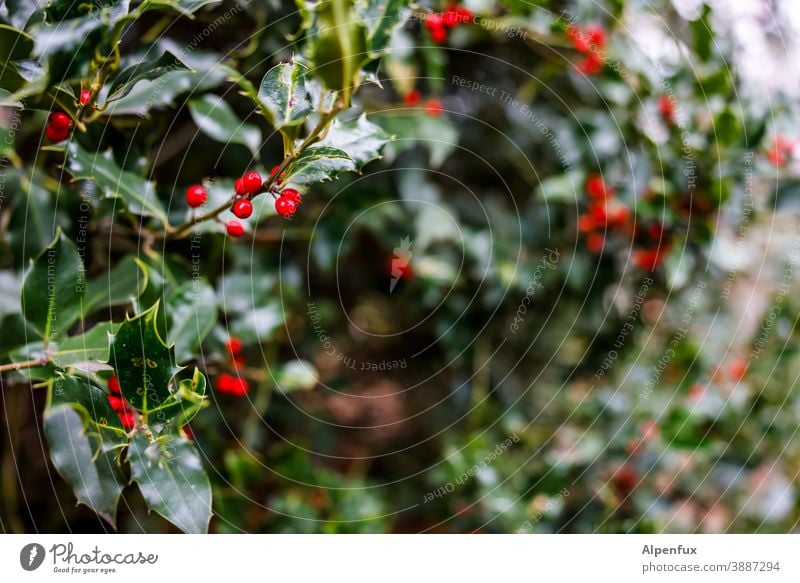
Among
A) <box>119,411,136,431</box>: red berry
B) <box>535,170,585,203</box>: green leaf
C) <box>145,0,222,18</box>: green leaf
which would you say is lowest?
<box>119,411,136,431</box>: red berry

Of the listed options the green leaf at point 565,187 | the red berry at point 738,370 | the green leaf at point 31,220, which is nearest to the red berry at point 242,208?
the green leaf at point 31,220

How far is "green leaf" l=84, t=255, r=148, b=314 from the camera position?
53 cm

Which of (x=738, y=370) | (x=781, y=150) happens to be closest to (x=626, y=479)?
(x=738, y=370)

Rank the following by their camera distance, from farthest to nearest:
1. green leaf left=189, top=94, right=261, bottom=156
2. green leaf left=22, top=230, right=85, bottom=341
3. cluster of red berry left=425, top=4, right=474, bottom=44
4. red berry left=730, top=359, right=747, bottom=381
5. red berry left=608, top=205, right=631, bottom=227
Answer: red berry left=730, top=359, right=747, bottom=381, red berry left=608, top=205, right=631, bottom=227, cluster of red berry left=425, top=4, right=474, bottom=44, green leaf left=189, top=94, right=261, bottom=156, green leaf left=22, top=230, right=85, bottom=341

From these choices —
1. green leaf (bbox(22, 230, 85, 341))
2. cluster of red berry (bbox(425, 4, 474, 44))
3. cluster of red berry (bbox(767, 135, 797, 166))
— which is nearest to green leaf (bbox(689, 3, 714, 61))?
cluster of red berry (bbox(767, 135, 797, 166))

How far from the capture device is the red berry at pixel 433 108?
29.4 inches

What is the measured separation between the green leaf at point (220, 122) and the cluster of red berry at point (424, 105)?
24cm

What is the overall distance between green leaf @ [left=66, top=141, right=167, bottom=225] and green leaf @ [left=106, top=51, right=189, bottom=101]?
0.06m

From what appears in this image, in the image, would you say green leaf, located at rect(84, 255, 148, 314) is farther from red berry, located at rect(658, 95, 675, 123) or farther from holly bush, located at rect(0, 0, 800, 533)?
red berry, located at rect(658, 95, 675, 123)

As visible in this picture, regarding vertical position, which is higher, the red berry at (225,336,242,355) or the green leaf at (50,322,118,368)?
the green leaf at (50,322,118,368)

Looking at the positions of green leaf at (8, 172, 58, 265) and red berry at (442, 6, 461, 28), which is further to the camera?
red berry at (442, 6, 461, 28)

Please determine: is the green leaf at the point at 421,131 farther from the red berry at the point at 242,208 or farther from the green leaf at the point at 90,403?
the green leaf at the point at 90,403

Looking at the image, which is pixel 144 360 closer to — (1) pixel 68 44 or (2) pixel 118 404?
(2) pixel 118 404

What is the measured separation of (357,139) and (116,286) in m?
0.25
